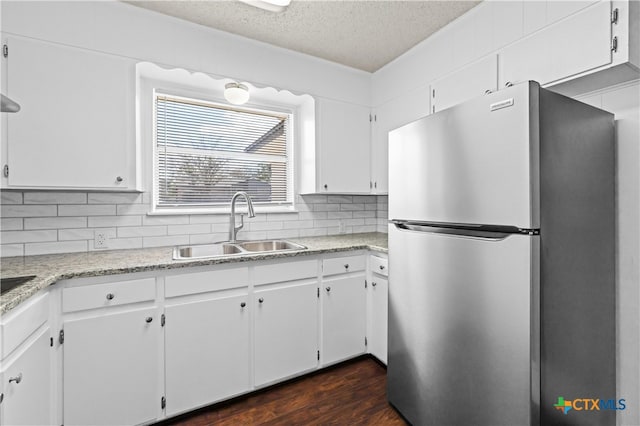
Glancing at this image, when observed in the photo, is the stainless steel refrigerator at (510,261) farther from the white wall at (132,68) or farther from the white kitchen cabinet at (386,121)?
the white wall at (132,68)

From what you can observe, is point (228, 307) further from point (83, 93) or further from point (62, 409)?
point (83, 93)

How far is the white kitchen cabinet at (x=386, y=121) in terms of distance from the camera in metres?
2.35

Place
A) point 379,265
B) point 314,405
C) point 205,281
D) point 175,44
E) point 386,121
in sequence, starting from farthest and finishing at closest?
point 386,121 → point 379,265 → point 175,44 → point 314,405 → point 205,281

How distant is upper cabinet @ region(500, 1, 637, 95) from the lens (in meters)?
1.29

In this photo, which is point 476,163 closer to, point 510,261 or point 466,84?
point 510,261

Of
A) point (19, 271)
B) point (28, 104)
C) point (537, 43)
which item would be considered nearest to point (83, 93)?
point (28, 104)

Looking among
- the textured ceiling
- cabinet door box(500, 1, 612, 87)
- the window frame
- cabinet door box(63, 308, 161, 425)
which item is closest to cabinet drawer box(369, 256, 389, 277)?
the window frame

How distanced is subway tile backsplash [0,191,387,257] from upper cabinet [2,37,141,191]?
0.99 ft

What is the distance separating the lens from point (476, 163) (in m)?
1.28

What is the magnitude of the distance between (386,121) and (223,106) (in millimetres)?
1368

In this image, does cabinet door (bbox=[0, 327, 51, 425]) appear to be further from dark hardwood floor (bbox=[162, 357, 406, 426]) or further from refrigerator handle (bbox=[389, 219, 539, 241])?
refrigerator handle (bbox=[389, 219, 539, 241])

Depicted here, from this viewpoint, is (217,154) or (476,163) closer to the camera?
(476,163)

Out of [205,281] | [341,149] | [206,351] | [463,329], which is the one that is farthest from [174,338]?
[341,149]

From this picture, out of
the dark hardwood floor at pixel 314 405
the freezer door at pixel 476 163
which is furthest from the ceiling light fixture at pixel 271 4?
the dark hardwood floor at pixel 314 405
